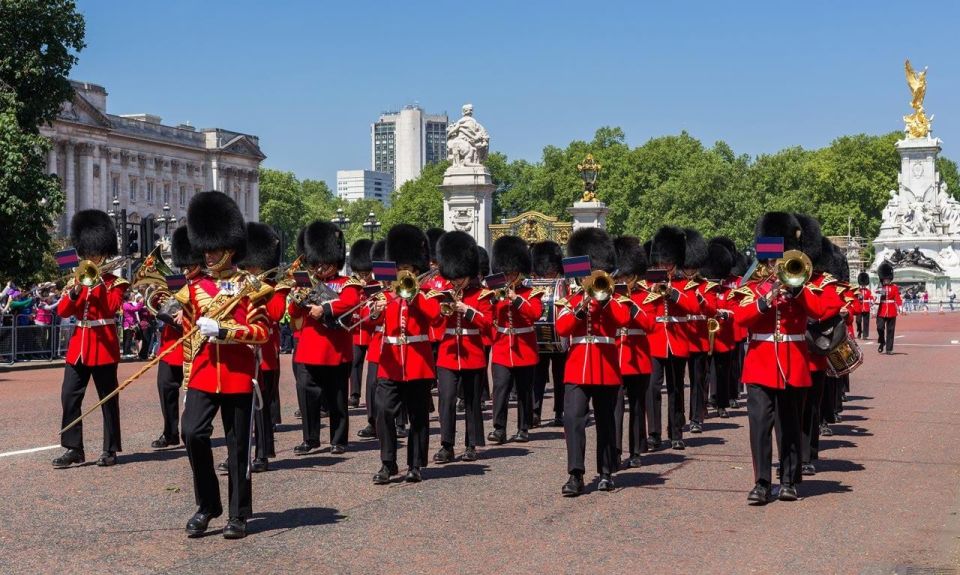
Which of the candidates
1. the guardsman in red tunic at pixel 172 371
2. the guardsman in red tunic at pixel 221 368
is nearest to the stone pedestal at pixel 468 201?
the guardsman in red tunic at pixel 172 371

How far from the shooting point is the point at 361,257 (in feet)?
48.8

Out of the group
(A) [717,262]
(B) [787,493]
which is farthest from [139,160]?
(B) [787,493]

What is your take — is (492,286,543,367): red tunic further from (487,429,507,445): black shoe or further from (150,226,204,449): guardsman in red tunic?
(150,226,204,449): guardsman in red tunic

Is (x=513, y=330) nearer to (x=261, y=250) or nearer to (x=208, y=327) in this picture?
(x=261, y=250)

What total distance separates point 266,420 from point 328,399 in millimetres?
743

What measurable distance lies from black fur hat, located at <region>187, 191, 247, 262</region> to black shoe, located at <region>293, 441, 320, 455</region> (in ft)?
11.3

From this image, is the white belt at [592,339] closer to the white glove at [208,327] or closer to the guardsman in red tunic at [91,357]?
the white glove at [208,327]

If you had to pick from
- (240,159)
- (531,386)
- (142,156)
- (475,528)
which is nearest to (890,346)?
Result: (531,386)

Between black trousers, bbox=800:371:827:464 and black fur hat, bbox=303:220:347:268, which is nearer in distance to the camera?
black trousers, bbox=800:371:827:464

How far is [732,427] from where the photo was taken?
13797 millimetres

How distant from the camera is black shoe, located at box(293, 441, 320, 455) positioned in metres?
11.4

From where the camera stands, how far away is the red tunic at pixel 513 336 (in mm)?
12578

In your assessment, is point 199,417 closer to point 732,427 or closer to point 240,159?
point 732,427

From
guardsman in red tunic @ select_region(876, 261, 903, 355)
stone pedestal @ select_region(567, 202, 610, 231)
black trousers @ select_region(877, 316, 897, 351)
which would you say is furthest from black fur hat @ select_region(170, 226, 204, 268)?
stone pedestal @ select_region(567, 202, 610, 231)
